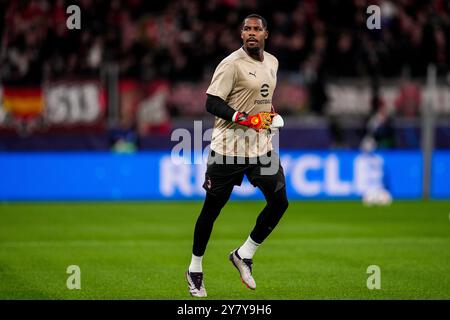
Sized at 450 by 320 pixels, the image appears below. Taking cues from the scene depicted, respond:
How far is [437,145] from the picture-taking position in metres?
22.8

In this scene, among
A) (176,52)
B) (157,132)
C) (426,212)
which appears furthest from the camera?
(176,52)

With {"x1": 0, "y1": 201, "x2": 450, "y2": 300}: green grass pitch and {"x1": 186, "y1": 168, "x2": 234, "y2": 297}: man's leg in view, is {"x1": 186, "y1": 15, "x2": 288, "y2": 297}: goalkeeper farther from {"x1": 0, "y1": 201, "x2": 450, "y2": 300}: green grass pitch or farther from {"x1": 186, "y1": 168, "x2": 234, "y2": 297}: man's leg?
{"x1": 0, "y1": 201, "x2": 450, "y2": 300}: green grass pitch

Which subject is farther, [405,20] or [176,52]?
[405,20]

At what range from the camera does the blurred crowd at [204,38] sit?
22594mm

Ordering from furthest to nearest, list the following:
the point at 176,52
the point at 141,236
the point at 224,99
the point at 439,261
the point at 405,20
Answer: the point at 405,20, the point at 176,52, the point at 141,236, the point at 439,261, the point at 224,99

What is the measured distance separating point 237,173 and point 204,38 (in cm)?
1561

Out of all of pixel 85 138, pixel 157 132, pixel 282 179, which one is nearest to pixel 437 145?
pixel 157 132

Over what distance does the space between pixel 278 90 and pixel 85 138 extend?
4.64m

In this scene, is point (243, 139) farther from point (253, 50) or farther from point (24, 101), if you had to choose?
point (24, 101)

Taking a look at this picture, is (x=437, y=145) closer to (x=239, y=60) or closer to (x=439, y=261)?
(x=439, y=261)

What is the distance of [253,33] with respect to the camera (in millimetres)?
8844

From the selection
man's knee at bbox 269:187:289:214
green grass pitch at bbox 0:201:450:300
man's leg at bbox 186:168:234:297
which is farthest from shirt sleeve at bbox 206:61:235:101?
green grass pitch at bbox 0:201:450:300

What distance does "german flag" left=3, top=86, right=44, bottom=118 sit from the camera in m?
21.0

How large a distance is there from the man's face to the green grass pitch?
2328 mm
